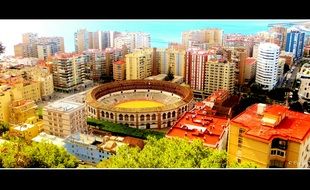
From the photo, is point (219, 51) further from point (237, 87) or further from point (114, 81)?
point (114, 81)

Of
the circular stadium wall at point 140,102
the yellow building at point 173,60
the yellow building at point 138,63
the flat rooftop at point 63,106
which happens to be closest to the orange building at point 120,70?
the yellow building at point 138,63

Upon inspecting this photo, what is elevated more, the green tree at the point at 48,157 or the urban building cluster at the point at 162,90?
the green tree at the point at 48,157

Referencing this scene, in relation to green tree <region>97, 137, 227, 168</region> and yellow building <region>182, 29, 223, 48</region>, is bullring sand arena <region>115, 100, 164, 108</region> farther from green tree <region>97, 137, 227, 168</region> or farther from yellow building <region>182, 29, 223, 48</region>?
green tree <region>97, 137, 227, 168</region>

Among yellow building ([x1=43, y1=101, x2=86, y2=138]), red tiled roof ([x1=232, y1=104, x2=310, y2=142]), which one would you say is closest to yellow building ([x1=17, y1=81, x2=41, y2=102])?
yellow building ([x1=43, y1=101, x2=86, y2=138])

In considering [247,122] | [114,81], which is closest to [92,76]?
[114,81]

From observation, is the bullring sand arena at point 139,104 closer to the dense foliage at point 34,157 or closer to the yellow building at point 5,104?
the yellow building at point 5,104

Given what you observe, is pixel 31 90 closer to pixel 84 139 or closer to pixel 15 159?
pixel 84 139
